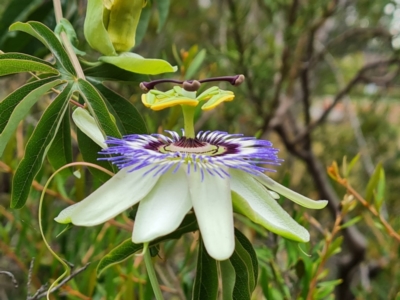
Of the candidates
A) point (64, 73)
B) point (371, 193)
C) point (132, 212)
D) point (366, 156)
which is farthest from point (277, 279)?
point (366, 156)

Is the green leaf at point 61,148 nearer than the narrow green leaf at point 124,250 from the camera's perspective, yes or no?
No

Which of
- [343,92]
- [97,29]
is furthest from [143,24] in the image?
[343,92]

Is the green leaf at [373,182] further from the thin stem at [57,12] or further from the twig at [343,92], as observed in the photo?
the twig at [343,92]

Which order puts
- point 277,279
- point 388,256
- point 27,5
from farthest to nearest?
1. point 388,256
2. point 27,5
3. point 277,279

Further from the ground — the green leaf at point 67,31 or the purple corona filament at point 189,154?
the green leaf at point 67,31

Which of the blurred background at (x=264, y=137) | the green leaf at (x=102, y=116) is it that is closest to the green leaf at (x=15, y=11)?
the blurred background at (x=264, y=137)

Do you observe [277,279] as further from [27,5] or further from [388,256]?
[27,5]

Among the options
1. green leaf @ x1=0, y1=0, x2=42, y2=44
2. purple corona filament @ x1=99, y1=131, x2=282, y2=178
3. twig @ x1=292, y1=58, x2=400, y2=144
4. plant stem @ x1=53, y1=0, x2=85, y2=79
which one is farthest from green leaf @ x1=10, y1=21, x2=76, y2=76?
twig @ x1=292, y1=58, x2=400, y2=144
